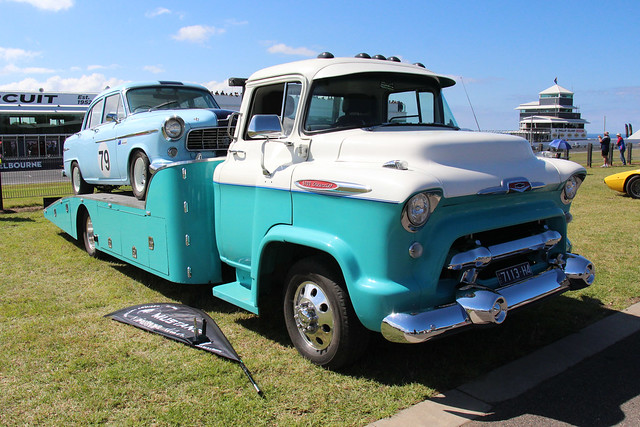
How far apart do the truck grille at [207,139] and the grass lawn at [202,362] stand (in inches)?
67.6

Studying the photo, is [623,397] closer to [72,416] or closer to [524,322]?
[524,322]

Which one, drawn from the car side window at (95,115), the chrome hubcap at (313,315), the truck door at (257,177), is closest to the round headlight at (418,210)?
the chrome hubcap at (313,315)

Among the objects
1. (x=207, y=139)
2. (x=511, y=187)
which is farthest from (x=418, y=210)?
(x=207, y=139)

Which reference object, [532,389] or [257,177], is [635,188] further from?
[257,177]

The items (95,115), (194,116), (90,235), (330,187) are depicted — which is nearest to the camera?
(330,187)

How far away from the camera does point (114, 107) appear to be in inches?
326

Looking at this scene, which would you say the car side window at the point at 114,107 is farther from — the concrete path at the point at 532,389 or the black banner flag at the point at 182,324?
the concrete path at the point at 532,389

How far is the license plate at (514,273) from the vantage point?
3902 millimetres

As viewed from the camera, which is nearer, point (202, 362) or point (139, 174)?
point (202, 362)

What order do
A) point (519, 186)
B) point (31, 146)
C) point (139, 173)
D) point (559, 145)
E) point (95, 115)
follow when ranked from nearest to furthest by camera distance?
point (519, 186)
point (139, 173)
point (95, 115)
point (559, 145)
point (31, 146)

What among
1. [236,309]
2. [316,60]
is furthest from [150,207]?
[316,60]

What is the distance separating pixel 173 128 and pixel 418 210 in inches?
158

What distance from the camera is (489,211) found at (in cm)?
380

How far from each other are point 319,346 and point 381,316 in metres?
0.86
